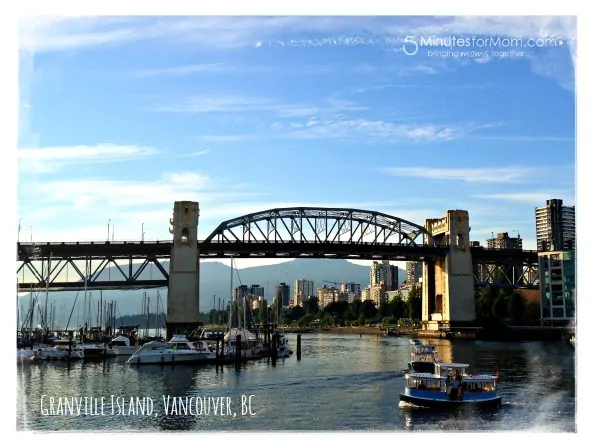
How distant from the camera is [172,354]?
110ft

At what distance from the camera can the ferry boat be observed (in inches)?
736

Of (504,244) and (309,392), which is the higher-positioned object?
(504,244)

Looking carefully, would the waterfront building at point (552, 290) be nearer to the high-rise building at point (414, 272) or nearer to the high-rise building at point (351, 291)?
the high-rise building at point (414, 272)

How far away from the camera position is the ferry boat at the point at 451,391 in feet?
61.4

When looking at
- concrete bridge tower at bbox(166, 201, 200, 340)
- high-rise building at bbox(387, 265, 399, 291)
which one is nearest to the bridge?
concrete bridge tower at bbox(166, 201, 200, 340)

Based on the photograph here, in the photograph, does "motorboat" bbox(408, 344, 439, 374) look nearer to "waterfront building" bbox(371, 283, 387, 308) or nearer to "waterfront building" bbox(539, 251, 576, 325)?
"waterfront building" bbox(539, 251, 576, 325)

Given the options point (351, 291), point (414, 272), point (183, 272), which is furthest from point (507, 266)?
point (351, 291)

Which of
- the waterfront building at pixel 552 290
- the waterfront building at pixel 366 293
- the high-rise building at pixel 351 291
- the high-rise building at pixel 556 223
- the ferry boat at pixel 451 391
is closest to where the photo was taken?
the high-rise building at pixel 556 223

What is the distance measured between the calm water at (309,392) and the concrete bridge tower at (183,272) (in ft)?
37.3

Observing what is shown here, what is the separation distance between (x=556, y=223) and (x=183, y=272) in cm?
2970

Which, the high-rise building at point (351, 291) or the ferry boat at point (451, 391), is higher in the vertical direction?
the ferry boat at point (451, 391)

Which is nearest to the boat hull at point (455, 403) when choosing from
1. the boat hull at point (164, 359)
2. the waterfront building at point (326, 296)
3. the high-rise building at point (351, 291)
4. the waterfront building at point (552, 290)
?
the waterfront building at point (552, 290)

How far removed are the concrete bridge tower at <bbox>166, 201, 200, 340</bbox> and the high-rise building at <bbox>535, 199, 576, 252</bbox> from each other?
24612 mm

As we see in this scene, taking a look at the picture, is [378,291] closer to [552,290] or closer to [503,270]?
[503,270]
